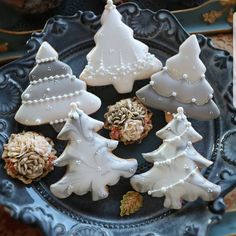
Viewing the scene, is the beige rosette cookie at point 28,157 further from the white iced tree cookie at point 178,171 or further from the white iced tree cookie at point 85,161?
the white iced tree cookie at point 178,171

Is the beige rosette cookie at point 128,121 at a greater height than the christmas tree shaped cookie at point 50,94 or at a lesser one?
lesser

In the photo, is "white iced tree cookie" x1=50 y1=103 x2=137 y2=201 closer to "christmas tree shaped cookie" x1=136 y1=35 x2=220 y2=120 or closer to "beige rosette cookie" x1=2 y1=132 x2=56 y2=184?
"beige rosette cookie" x1=2 y1=132 x2=56 y2=184

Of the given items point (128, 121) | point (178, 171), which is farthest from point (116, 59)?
point (178, 171)

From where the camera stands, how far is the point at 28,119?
1133 millimetres

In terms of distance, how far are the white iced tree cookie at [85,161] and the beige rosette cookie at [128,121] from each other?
1.7 inches

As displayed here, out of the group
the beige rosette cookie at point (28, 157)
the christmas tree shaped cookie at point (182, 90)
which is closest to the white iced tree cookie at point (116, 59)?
the christmas tree shaped cookie at point (182, 90)

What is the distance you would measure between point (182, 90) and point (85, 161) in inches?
9.6

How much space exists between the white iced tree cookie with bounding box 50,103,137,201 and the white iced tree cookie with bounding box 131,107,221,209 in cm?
6

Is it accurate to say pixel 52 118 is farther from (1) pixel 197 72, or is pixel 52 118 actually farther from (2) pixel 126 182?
(1) pixel 197 72

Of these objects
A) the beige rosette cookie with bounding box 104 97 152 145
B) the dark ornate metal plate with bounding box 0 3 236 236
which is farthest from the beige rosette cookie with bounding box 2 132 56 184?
the beige rosette cookie with bounding box 104 97 152 145

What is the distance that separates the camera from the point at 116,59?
3.84 ft

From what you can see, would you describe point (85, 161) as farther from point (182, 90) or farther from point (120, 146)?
point (182, 90)

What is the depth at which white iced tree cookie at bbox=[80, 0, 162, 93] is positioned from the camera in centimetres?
116

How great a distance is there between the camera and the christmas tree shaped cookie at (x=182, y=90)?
1141 mm
